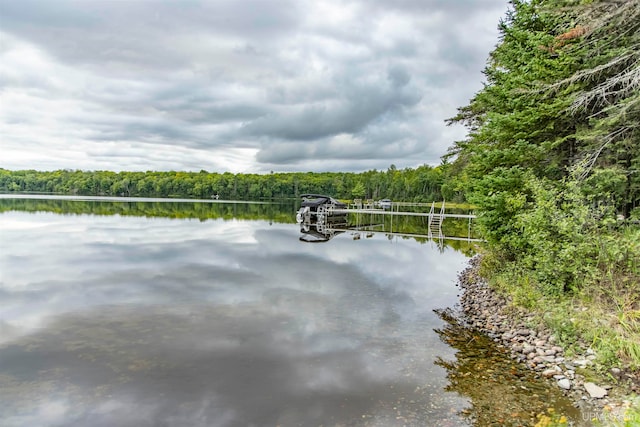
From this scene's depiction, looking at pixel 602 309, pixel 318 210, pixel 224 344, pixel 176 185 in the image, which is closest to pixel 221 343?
pixel 224 344

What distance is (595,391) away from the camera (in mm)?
5391

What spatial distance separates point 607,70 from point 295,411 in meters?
10.5

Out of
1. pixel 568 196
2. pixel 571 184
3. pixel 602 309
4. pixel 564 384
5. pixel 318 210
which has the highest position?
pixel 571 184

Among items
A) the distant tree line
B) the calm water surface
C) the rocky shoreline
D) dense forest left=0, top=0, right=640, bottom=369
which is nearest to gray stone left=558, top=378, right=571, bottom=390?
the rocky shoreline

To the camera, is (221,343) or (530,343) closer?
(530,343)

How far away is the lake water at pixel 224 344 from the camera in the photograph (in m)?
5.22

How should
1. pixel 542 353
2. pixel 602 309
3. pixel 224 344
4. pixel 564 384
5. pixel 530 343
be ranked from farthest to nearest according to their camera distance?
pixel 224 344, pixel 530 343, pixel 602 309, pixel 542 353, pixel 564 384

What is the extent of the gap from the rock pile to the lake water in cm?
90

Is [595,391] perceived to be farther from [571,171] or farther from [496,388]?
[571,171]

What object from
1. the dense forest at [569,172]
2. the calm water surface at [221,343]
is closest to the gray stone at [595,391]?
the dense forest at [569,172]

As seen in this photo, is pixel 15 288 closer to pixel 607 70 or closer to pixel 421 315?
pixel 421 315

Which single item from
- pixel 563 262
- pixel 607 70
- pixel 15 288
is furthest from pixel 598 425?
pixel 15 288

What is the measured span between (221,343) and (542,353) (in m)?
→ 6.04

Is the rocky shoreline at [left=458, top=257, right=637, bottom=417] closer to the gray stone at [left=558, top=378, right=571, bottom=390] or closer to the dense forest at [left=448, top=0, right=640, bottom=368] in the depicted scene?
the gray stone at [left=558, top=378, right=571, bottom=390]
